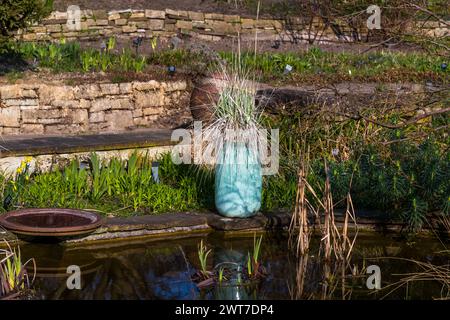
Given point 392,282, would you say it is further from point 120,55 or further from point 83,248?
point 120,55

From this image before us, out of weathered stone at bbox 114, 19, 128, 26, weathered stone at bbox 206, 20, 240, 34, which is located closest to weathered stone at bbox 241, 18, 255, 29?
weathered stone at bbox 206, 20, 240, 34

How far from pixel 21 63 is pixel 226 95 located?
391 centimetres

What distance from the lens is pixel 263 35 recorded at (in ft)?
47.7

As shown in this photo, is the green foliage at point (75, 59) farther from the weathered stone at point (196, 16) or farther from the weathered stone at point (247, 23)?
the weathered stone at point (247, 23)

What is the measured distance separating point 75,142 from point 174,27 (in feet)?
17.9

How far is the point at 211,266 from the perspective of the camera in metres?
6.55

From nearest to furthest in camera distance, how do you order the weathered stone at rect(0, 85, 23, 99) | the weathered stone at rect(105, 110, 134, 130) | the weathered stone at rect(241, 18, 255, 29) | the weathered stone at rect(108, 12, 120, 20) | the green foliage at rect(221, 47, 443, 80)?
the weathered stone at rect(0, 85, 23, 99) < the weathered stone at rect(105, 110, 134, 130) < the green foliage at rect(221, 47, 443, 80) < the weathered stone at rect(108, 12, 120, 20) < the weathered stone at rect(241, 18, 255, 29)

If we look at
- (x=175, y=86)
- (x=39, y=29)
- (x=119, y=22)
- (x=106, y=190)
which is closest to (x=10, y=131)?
(x=175, y=86)

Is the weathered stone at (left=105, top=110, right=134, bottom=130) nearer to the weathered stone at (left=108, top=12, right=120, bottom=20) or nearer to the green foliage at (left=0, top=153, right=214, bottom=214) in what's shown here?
the green foliage at (left=0, top=153, right=214, bottom=214)

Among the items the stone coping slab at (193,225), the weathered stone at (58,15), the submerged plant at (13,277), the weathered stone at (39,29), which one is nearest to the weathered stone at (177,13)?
the weathered stone at (58,15)

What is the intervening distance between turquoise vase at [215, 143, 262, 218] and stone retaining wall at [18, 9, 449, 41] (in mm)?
5784

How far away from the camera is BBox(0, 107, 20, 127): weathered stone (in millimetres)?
9555

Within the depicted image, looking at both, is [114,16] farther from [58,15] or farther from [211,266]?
[211,266]
